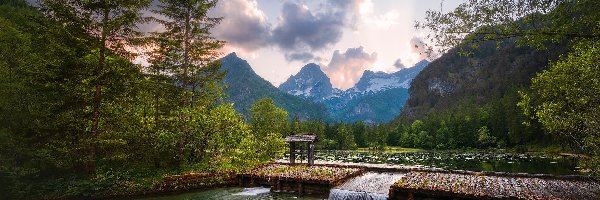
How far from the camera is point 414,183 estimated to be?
2352 cm

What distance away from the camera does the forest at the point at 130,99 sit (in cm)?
1973

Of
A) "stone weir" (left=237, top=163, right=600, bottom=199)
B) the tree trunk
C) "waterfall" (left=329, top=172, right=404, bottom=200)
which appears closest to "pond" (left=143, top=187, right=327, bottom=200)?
"stone weir" (left=237, top=163, right=600, bottom=199)

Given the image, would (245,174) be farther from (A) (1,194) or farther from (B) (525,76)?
(B) (525,76)

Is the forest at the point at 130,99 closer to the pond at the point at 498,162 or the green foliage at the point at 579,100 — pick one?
the green foliage at the point at 579,100

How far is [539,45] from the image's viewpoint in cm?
1363

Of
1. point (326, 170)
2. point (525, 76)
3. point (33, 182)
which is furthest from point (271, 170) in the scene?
point (525, 76)

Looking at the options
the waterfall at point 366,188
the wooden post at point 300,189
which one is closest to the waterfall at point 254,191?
the wooden post at point 300,189

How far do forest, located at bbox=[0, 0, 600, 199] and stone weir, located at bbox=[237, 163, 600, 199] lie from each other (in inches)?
110

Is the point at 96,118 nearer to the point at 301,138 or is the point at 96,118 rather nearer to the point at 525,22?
the point at 301,138

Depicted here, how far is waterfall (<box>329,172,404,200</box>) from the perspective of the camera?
23.1 m

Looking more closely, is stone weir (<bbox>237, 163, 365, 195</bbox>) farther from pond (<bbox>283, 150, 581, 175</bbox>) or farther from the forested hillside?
pond (<bbox>283, 150, 581, 175</bbox>)

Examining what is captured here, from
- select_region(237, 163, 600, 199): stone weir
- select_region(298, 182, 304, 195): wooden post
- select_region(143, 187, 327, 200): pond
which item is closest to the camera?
select_region(237, 163, 600, 199): stone weir

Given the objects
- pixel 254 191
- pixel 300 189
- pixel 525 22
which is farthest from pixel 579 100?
pixel 254 191

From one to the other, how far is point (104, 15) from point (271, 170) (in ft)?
63.5
